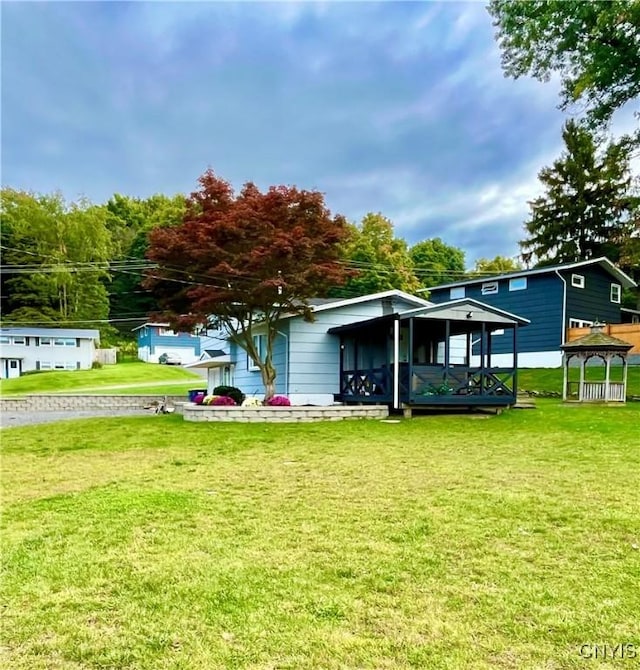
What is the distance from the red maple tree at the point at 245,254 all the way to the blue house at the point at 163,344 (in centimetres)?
2908

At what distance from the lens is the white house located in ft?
123

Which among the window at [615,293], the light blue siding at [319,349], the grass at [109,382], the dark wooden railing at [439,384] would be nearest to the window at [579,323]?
the window at [615,293]

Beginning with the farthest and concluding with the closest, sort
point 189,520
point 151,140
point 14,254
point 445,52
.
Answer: point 14,254
point 151,140
point 445,52
point 189,520

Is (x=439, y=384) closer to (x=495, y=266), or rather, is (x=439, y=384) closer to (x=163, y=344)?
(x=163, y=344)

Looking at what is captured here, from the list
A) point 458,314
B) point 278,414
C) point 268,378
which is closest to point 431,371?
point 458,314

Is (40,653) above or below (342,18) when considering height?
below

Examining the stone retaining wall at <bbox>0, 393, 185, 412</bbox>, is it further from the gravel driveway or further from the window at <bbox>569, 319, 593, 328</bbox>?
the window at <bbox>569, 319, 593, 328</bbox>

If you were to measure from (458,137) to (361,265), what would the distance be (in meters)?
20.3

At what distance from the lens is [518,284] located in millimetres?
23703

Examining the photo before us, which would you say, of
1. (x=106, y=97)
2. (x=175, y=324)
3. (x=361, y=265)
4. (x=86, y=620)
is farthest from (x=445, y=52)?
(x=361, y=265)

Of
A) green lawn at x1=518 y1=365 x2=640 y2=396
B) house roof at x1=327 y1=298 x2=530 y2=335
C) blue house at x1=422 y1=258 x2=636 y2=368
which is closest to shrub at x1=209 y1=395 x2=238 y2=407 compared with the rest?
house roof at x1=327 y1=298 x2=530 y2=335

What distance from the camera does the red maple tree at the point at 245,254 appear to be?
12859 millimetres

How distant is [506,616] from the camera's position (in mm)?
2605

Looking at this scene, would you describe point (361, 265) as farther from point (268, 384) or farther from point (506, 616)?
point (506, 616)
